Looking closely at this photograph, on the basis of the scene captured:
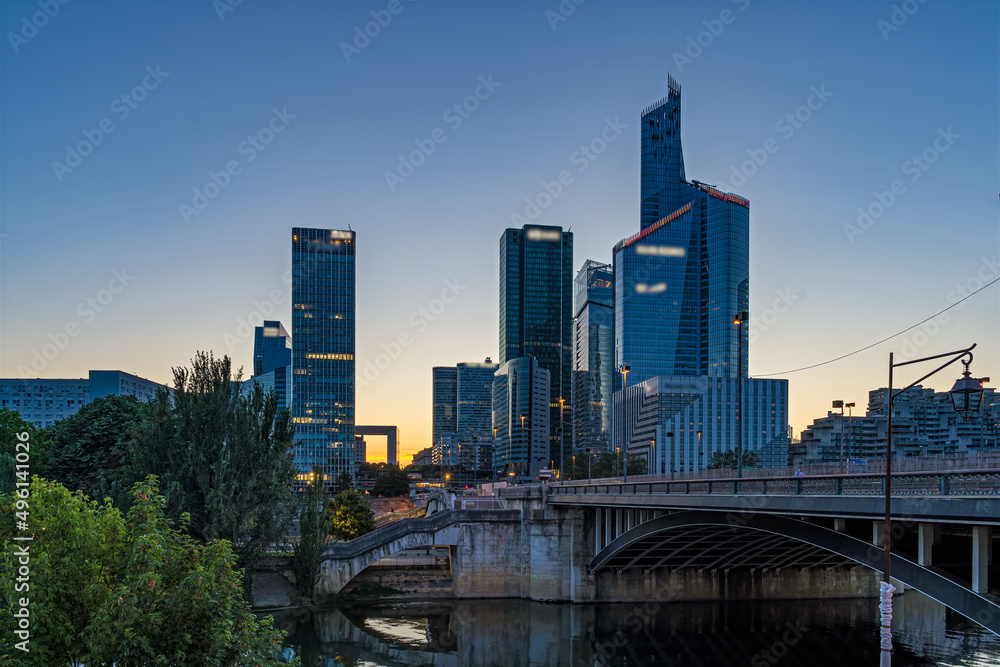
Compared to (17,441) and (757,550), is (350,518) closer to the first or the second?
(17,441)

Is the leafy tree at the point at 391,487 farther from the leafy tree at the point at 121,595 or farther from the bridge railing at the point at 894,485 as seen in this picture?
the leafy tree at the point at 121,595

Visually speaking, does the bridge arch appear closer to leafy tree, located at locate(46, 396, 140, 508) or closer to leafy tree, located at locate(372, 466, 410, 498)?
leafy tree, located at locate(46, 396, 140, 508)

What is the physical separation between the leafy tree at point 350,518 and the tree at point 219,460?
37.0 metres

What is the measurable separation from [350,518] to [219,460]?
43.4 meters

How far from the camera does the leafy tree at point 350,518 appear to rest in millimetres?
91750

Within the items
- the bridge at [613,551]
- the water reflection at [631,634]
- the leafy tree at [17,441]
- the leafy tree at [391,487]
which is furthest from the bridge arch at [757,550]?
the leafy tree at [391,487]

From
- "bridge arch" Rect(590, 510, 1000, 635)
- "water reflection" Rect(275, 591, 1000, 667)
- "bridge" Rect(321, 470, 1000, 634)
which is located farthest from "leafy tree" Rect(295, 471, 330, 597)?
"bridge arch" Rect(590, 510, 1000, 635)

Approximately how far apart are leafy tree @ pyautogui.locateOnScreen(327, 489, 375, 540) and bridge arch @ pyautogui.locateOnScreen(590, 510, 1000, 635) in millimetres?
41332

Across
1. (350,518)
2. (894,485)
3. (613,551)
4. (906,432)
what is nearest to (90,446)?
(350,518)

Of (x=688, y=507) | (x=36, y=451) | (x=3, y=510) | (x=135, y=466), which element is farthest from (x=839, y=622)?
(x=36, y=451)

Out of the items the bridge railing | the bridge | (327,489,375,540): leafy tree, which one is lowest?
(327,489,375,540): leafy tree

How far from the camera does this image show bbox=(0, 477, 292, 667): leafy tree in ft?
55.6

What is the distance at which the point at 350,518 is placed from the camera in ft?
306

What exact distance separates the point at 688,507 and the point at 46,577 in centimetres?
2776
